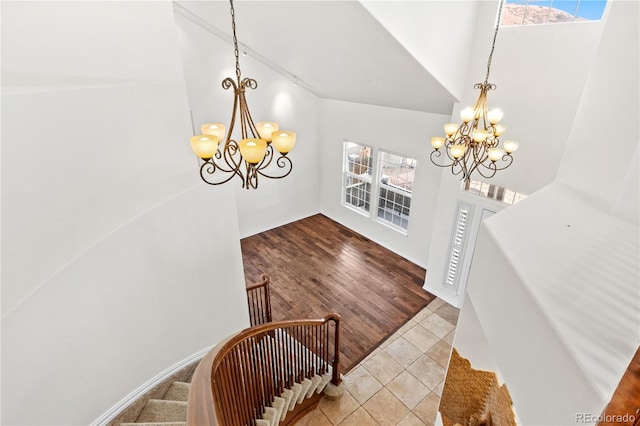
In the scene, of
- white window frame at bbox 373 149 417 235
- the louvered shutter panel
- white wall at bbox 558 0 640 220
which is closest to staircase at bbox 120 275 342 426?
the louvered shutter panel

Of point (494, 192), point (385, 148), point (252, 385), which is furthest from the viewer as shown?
point (385, 148)

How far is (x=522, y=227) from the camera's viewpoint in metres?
2.09

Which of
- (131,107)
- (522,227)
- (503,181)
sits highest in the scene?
(131,107)

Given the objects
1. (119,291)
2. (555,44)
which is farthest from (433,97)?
(119,291)

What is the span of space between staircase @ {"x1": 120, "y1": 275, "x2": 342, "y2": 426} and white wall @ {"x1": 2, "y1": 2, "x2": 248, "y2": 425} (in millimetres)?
573

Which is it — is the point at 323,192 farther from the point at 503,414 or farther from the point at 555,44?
the point at 503,414

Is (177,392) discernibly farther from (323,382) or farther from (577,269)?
(577,269)

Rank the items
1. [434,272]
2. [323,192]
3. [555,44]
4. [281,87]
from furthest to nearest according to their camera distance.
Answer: [323,192], [281,87], [434,272], [555,44]

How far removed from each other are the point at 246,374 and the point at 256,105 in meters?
5.11

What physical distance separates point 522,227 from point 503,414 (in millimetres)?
1486

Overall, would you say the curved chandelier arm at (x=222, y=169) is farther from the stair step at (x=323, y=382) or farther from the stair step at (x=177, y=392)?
the stair step at (x=323, y=382)

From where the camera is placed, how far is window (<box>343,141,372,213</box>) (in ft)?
23.0

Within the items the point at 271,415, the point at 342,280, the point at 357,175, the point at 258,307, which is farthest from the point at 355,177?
the point at 271,415

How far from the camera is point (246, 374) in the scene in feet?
8.76
